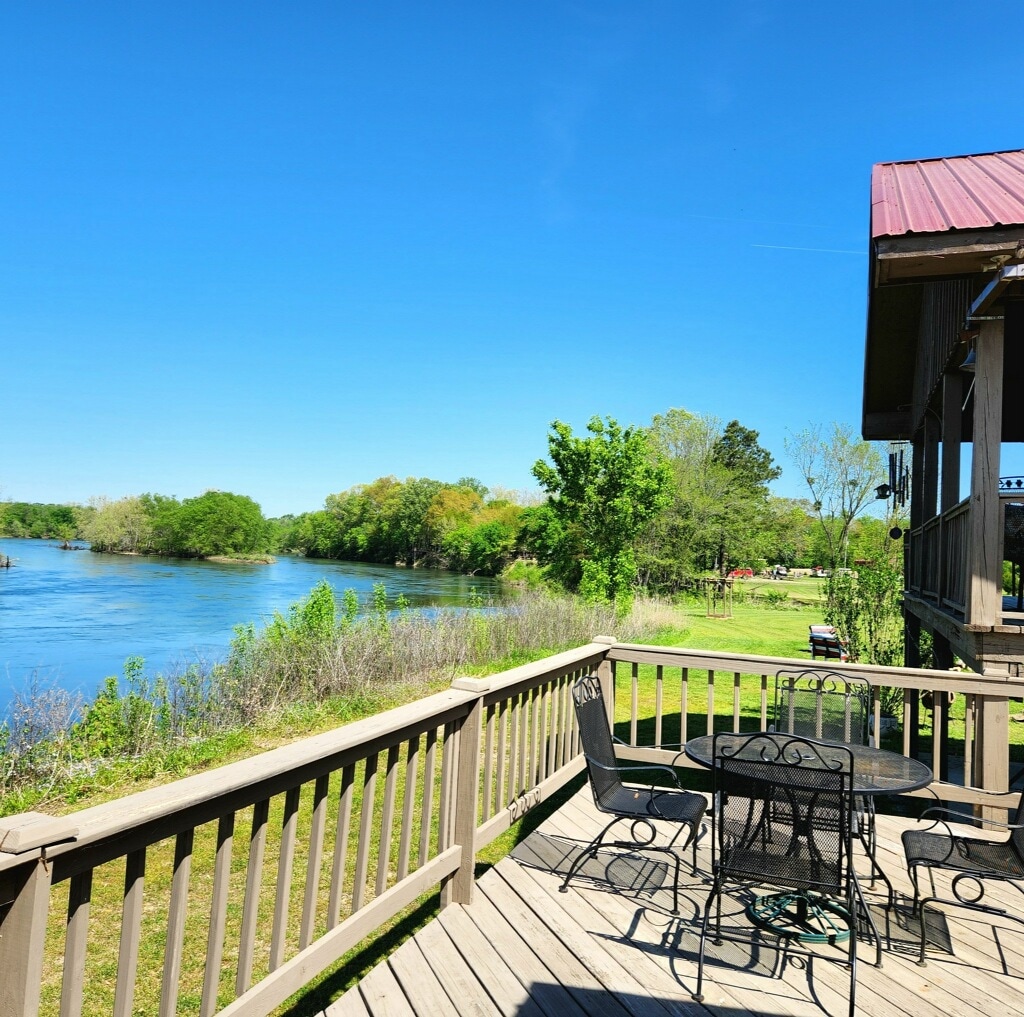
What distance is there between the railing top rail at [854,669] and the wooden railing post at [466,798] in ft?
6.17

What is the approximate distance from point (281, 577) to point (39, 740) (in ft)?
108

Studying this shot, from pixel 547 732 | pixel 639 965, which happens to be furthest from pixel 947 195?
pixel 639 965

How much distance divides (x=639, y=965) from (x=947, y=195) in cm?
538

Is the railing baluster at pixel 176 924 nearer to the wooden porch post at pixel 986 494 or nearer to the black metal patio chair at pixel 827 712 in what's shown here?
the black metal patio chair at pixel 827 712

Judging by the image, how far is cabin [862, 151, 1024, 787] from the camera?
13.7 ft

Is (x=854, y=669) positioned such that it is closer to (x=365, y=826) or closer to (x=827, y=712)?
(x=827, y=712)

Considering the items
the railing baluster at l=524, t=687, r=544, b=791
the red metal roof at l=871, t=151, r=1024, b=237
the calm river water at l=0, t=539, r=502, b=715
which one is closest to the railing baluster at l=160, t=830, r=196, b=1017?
the railing baluster at l=524, t=687, r=544, b=791

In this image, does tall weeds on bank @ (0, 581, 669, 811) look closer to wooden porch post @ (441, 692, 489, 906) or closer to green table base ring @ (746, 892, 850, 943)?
wooden porch post @ (441, 692, 489, 906)

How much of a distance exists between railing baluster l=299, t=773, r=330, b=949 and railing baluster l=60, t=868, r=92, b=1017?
0.74 m

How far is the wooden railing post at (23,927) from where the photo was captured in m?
1.23

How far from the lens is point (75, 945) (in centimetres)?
135

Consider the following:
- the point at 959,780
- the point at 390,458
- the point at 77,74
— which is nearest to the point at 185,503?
the point at 390,458

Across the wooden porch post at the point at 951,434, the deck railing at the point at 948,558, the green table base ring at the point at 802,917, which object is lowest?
the green table base ring at the point at 802,917

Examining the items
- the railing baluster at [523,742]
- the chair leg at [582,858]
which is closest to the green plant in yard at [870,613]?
the railing baluster at [523,742]
